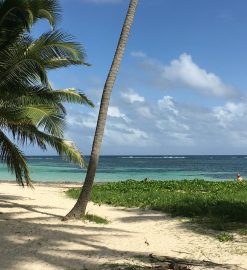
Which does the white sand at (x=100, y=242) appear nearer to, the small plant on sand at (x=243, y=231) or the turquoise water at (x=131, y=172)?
the small plant on sand at (x=243, y=231)

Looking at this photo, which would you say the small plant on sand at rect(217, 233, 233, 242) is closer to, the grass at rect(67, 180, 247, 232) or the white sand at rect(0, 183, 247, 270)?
the white sand at rect(0, 183, 247, 270)

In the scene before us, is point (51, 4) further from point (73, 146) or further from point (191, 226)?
point (191, 226)

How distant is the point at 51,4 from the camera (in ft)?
43.7

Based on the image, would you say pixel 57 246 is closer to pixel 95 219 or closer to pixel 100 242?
pixel 100 242

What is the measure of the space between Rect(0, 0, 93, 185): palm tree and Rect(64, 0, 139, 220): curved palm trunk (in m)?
1.15

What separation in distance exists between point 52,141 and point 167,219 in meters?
3.70

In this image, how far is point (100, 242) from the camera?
961cm

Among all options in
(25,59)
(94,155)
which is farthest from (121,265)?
(25,59)

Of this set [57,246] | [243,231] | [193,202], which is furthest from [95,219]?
[243,231]

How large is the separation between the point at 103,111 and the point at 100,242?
3584 mm

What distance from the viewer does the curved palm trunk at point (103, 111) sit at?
472 inches

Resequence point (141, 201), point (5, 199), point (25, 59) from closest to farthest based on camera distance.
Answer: point (25, 59) < point (141, 201) < point (5, 199)

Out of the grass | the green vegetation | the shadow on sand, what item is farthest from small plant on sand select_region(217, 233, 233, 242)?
the green vegetation

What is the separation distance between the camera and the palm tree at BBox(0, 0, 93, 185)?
11.4 m
